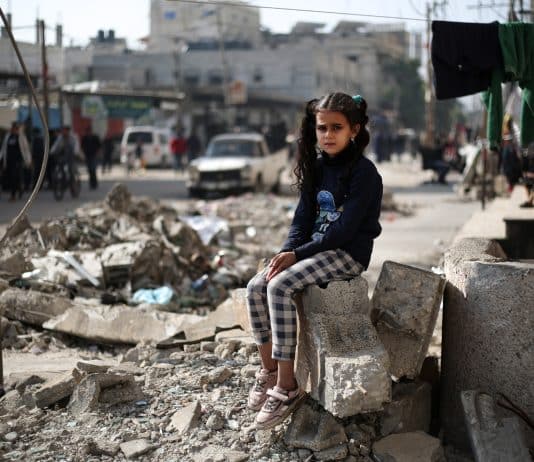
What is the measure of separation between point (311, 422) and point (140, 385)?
1.07 meters

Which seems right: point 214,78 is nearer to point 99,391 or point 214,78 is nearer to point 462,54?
point 462,54

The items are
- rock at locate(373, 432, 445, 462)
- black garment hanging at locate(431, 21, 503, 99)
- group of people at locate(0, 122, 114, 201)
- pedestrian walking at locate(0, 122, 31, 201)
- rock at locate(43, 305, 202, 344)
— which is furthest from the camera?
group of people at locate(0, 122, 114, 201)

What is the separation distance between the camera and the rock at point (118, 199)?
1186 centimetres

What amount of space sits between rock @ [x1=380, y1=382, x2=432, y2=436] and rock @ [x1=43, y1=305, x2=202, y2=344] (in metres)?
2.43

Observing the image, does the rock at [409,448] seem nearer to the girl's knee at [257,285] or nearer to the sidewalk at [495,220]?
the girl's knee at [257,285]

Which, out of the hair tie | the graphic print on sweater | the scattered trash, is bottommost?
the scattered trash

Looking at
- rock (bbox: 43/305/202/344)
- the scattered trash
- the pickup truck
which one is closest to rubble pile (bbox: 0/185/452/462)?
rock (bbox: 43/305/202/344)

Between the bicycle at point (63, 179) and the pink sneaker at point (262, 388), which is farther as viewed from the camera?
the bicycle at point (63, 179)

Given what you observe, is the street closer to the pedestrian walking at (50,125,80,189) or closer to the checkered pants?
the pedestrian walking at (50,125,80,189)

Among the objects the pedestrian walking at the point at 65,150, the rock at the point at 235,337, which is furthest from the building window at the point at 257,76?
the rock at the point at 235,337

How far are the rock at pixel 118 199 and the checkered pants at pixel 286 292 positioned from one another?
802 centimetres

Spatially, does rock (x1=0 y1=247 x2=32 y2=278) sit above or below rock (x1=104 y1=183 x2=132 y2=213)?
below

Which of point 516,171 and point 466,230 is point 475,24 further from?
point 516,171

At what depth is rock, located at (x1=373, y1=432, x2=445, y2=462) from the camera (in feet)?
12.5
